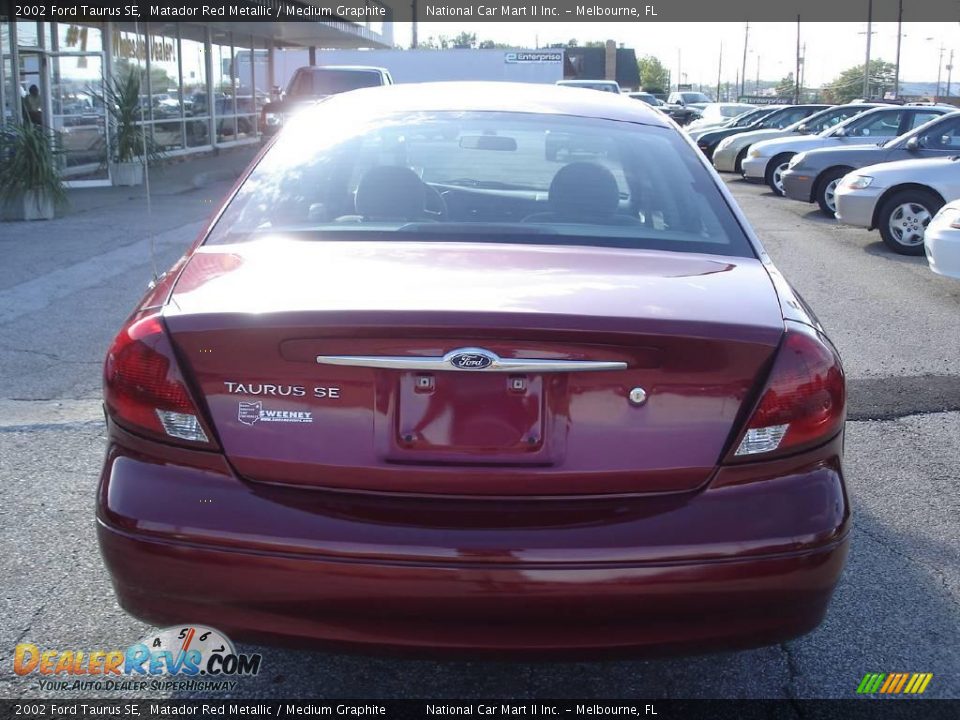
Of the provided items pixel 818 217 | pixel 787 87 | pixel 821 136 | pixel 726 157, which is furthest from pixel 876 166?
pixel 787 87

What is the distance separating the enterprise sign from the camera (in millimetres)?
44750

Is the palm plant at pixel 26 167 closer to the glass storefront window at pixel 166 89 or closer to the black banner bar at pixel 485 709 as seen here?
the glass storefront window at pixel 166 89

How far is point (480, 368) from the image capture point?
2436mm

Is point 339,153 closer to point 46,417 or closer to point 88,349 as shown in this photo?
point 46,417

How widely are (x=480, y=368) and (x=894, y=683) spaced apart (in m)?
1.68

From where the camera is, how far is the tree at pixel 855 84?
67.5 m

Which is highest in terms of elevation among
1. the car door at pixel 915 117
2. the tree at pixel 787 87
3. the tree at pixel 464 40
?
the tree at pixel 464 40

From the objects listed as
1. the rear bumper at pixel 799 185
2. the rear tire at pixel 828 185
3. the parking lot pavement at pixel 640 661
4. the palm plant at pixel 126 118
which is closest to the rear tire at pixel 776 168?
the rear bumper at pixel 799 185

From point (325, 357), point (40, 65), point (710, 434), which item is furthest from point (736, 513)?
point (40, 65)

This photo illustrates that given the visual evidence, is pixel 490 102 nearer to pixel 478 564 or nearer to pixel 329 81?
pixel 478 564

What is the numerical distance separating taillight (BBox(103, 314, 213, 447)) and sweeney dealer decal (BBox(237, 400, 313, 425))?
0.36 ft

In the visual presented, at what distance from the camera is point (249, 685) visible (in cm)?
308

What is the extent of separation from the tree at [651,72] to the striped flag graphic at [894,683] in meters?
95.6

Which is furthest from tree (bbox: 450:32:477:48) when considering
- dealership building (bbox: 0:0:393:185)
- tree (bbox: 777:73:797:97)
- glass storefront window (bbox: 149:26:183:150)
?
glass storefront window (bbox: 149:26:183:150)
